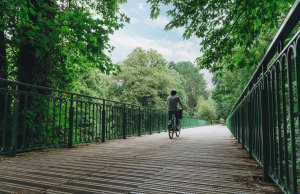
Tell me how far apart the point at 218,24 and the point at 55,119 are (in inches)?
238

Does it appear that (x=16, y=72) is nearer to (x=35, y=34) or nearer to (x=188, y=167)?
(x=35, y=34)

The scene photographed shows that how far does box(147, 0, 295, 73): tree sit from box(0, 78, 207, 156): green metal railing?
139 inches

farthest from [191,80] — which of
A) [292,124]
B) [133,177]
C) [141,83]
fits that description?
[292,124]

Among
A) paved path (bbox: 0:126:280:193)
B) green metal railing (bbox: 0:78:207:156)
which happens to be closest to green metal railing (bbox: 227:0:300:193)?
paved path (bbox: 0:126:280:193)

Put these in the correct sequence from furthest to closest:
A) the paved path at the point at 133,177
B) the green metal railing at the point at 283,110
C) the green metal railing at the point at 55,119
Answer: the green metal railing at the point at 55,119 → the paved path at the point at 133,177 → the green metal railing at the point at 283,110

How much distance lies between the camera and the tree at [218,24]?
20.9ft

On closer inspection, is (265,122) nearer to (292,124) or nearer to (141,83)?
(292,124)

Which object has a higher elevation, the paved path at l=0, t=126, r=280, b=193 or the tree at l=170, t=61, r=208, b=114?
the tree at l=170, t=61, r=208, b=114

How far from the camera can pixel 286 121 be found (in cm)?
142

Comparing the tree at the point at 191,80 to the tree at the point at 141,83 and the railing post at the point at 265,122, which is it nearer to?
the tree at the point at 141,83

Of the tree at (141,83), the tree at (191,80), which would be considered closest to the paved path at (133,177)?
the tree at (141,83)

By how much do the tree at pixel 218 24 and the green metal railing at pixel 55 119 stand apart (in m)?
3.53

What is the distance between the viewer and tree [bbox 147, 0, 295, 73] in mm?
6359

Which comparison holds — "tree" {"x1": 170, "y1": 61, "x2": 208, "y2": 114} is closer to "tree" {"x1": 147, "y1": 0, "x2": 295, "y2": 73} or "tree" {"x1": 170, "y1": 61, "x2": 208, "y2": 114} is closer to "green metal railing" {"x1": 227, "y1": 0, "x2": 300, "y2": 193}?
"tree" {"x1": 147, "y1": 0, "x2": 295, "y2": 73}
